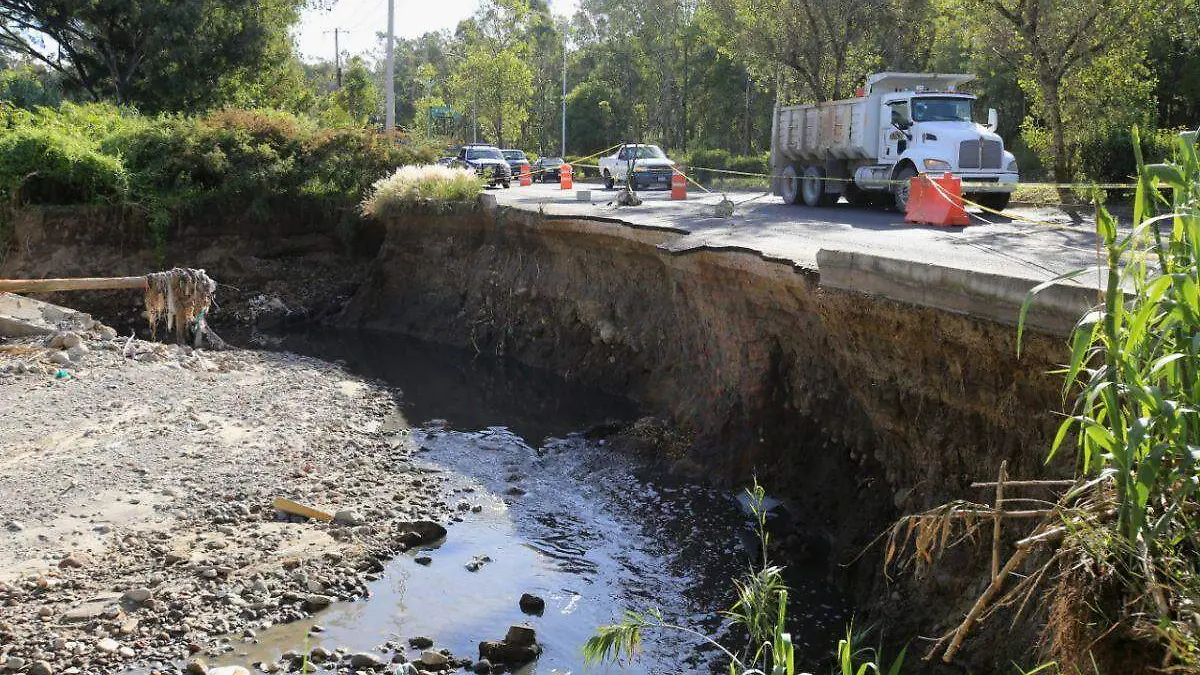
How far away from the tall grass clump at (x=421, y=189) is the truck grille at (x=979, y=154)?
31.1 feet

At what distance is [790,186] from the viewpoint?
962 inches

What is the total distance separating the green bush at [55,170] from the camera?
21.0 meters

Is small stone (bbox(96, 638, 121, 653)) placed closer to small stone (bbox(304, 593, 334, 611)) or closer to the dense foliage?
small stone (bbox(304, 593, 334, 611))

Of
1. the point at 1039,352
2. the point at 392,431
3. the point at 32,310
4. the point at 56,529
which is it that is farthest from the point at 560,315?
the point at 1039,352

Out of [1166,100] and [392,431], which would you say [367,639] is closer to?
[392,431]

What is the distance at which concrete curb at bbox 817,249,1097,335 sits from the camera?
6289 mm

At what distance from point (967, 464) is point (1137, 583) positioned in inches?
161

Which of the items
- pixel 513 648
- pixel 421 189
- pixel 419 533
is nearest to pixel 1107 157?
pixel 421 189

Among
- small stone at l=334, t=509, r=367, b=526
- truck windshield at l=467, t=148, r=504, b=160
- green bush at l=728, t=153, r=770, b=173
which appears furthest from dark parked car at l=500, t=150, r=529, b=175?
small stone at l=334, t=509, r=367, b=526

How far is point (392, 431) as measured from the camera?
44.3 ft

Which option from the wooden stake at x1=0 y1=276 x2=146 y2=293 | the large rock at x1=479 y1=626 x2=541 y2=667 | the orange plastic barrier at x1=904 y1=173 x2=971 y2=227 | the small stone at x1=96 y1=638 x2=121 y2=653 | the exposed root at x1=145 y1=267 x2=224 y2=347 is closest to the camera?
the small stone at x1=96 y1=638 x2=121 y2=653

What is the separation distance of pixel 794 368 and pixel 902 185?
35.9 ft

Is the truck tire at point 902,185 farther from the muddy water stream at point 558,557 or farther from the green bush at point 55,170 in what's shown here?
the green bush at point 55,170

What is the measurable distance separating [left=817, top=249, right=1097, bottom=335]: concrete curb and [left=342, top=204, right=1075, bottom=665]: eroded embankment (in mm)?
117
